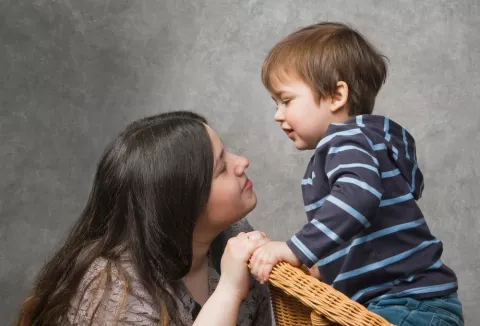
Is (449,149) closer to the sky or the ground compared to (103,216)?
closer to the ground

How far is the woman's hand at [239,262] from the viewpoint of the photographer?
177cm

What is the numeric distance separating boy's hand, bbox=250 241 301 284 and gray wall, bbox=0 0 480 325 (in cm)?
187

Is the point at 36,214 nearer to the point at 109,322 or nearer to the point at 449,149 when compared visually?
the point at 109,322

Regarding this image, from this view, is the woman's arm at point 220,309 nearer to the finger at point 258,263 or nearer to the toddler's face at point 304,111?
the finger at point 258,263

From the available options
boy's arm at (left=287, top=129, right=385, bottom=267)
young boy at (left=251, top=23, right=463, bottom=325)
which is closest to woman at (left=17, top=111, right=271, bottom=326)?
young boy at (left=251, top=23, right=463, bottom=325)

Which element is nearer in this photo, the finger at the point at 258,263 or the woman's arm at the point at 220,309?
the finger at the point at 258,263

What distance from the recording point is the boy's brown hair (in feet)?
6.52

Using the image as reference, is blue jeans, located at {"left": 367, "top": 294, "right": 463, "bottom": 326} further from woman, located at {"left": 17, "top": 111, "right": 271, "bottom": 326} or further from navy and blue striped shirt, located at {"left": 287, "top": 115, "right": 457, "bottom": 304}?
woman, located at {"left": 17, "top": 111, "right": 271, "bottom": 326}

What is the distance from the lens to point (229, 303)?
182 centimetres

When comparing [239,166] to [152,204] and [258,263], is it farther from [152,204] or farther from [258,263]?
[258,263]

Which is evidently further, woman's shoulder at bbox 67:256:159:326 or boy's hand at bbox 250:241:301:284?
woman's shoulder at bbox 67:256:159:326

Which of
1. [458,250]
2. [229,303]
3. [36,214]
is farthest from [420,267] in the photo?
[36,214]

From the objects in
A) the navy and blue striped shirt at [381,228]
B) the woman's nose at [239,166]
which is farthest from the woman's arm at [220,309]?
the woman's nose at [239,166]

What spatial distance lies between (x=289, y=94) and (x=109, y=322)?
75cm
